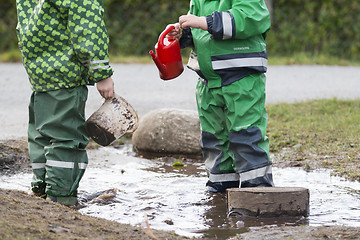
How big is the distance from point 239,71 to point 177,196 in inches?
35.2

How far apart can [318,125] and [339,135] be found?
0.47m

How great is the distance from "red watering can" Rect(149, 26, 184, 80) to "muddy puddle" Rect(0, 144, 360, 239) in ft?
2.62

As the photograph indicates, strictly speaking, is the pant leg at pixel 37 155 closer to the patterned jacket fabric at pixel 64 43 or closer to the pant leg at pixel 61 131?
the pant leg at pixel 61 131

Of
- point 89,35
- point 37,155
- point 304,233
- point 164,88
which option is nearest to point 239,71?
point 89,35

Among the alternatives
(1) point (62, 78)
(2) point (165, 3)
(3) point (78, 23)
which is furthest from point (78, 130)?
(2) point (165, 3)

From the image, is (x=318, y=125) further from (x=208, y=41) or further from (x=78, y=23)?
(x=78, y=23)

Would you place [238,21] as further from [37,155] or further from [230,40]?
[37,155]

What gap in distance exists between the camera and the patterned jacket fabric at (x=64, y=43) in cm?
350

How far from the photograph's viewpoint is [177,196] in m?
3.88

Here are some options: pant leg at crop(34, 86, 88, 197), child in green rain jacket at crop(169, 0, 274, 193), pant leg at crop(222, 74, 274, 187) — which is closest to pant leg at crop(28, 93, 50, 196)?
pant leg at crop(34, 86, 88, 197)

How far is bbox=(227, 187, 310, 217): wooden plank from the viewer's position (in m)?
3.34

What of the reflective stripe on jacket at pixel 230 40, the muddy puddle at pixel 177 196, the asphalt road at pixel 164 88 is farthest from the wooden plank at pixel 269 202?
the asphalt road at pixel 164 88

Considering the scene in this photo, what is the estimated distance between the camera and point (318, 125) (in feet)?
19.2

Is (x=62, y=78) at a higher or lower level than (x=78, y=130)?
higher
